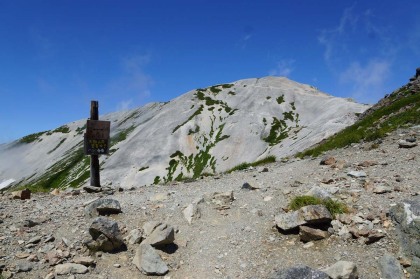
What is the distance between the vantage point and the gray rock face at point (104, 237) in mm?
10930

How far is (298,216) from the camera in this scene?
1141 centimetres

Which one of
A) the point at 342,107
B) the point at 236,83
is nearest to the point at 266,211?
the point at 342,107

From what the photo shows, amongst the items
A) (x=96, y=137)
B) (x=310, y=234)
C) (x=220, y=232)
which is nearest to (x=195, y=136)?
(x=96, y=137)

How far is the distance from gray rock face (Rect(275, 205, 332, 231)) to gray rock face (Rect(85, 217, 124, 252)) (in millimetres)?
5353

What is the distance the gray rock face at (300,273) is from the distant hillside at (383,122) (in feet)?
49.1

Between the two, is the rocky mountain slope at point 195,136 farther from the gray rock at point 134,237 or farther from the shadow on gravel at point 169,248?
the gray rock at point 134,237

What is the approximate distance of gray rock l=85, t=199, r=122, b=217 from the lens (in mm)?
13094

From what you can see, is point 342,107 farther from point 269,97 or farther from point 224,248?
point 224,248

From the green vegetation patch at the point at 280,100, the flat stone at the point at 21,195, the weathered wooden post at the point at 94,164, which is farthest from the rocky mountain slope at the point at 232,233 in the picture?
the green vegetation patch at the point at 280,100

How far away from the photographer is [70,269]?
9.97 metres

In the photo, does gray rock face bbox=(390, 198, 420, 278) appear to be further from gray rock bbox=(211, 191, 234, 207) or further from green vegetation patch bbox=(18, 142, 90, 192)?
green vegetation patch bbox=(18, 142, 90, 192)

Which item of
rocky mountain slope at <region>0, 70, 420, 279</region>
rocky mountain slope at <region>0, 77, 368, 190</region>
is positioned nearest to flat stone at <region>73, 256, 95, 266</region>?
rocky mountain slope at <region>0, 70, 420, 279</region>

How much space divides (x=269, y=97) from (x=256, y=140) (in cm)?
3652

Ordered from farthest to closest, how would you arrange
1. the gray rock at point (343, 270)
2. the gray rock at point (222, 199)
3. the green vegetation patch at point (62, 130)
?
1. the green vegetation patch at point (62, 130)
2. the gray rock at point (222, 199)
3. the gray rock at point (343, 270)
